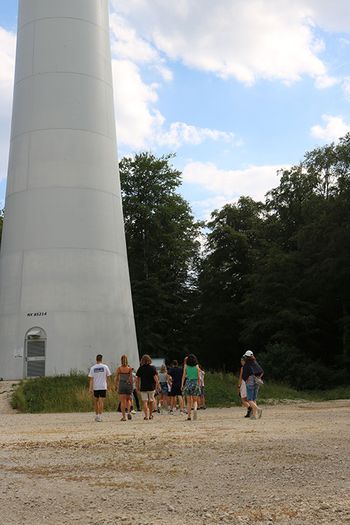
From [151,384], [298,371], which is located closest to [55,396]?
[151,384]

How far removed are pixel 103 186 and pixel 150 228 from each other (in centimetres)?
2289

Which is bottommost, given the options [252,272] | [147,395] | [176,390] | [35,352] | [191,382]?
[147,395]

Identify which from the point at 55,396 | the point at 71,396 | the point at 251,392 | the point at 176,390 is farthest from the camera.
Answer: the point at 55,396

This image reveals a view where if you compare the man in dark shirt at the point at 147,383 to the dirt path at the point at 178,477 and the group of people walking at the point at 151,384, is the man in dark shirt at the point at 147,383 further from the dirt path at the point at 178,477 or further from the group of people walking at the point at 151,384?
the dirt path at the point at 178,477

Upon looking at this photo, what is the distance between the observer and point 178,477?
736cm

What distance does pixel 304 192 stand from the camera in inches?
2012

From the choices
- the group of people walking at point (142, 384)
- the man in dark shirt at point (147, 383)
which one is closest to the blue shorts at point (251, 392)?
the group of people walking at point (142, 384)

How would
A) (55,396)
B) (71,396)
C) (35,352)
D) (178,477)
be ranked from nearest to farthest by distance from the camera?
(178,477) → (71,396) → (55,396) → (35,352)

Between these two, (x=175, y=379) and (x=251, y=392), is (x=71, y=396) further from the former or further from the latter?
(x=251, y=392)

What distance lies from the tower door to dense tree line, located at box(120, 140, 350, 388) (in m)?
17.4

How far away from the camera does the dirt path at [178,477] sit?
587 cm

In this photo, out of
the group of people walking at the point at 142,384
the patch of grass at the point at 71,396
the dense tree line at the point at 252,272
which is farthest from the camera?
the dense tree line at the point at 252,272

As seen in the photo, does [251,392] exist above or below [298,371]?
below

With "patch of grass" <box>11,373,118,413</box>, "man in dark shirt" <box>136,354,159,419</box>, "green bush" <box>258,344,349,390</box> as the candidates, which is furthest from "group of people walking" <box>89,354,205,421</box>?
"green bush" <box>258,344,349,390</box>
